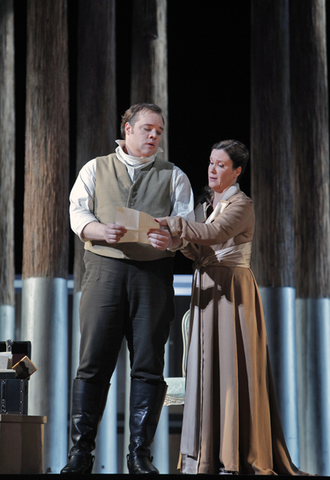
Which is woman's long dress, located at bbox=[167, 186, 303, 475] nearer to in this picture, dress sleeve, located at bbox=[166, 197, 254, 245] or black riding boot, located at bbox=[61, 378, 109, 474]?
dress sleeve, located at bbox=[166, 197, 254, 245]

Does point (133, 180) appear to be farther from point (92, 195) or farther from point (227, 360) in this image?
point (227, 360)

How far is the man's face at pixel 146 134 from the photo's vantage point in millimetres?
2457

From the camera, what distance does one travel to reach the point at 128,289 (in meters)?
2.31

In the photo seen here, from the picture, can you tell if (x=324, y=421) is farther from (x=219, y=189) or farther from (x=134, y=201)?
(x=134, y=201)

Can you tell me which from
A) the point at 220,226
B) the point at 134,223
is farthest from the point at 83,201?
the point at 220,226

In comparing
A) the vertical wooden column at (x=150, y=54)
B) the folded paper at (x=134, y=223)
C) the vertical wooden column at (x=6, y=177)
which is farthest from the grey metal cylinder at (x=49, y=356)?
the folded paper at (x=134, y=223)

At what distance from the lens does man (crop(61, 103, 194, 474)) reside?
88.6 inches

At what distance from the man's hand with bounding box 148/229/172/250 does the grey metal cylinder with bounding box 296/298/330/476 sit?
2973mm

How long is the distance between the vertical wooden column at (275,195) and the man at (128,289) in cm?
241

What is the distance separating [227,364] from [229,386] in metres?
0.09

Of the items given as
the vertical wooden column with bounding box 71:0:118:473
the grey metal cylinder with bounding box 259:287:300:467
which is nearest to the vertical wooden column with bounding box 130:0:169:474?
the vertical wooden column with bounding box 71:0:118:473

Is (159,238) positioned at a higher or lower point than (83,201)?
lower

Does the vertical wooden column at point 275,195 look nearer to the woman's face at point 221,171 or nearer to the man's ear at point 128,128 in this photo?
the woman's face at point 221,171

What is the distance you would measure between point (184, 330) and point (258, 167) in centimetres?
175
